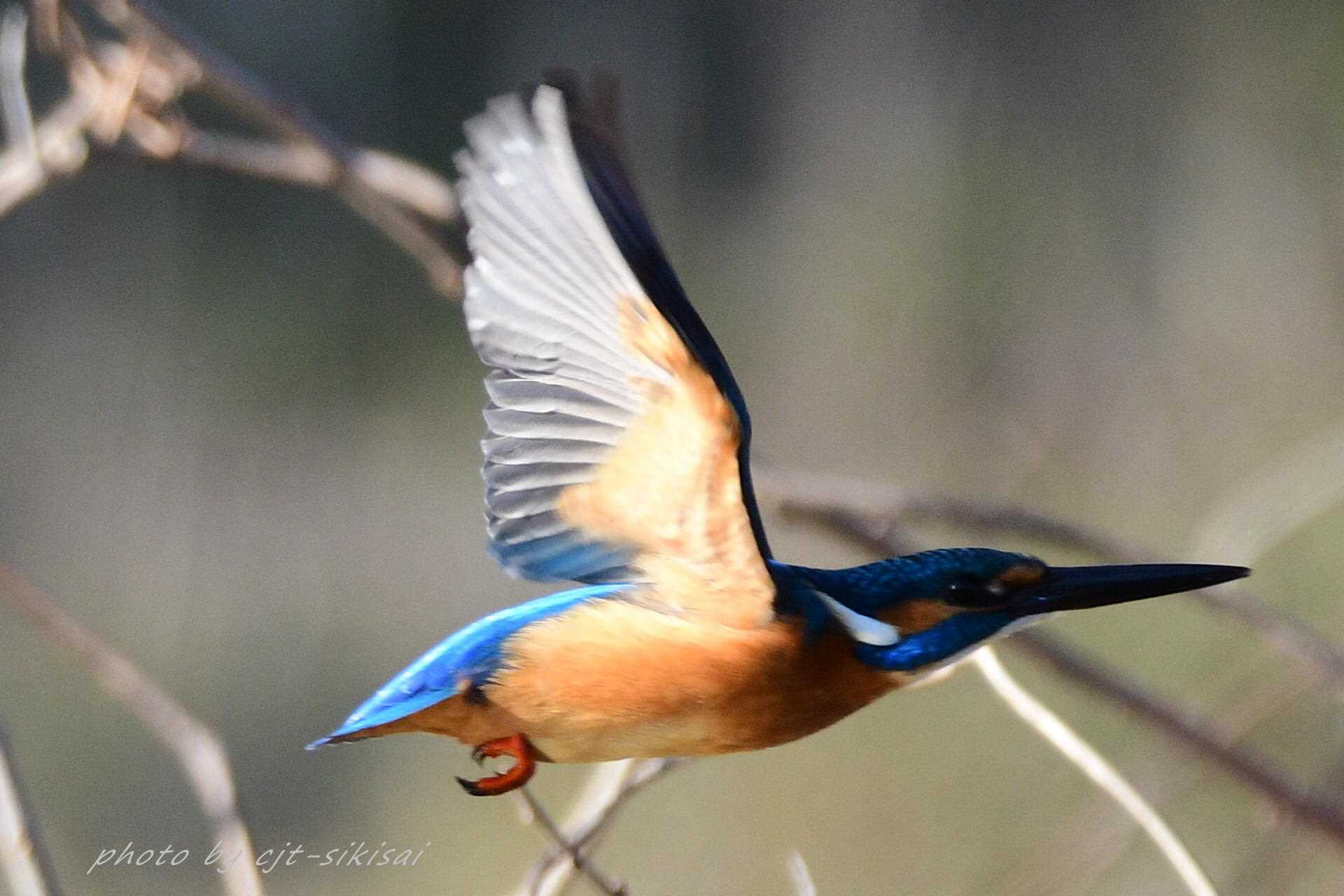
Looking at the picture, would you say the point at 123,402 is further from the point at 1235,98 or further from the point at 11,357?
the point at 1235,98

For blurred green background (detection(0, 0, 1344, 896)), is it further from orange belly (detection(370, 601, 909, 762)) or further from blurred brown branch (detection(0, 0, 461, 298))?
orange belly (detection(370, 601, 909, 762))

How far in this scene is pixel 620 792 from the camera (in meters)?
0.93

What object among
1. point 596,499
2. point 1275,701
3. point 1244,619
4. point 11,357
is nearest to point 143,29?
point 596,499

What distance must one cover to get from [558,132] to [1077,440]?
209 cm

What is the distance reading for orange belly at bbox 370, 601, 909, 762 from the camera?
2.75 feet

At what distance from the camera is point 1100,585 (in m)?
0.88

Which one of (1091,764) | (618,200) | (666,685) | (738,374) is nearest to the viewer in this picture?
(618,200)

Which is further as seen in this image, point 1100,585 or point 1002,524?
point 1002,524

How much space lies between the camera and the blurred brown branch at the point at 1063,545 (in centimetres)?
108

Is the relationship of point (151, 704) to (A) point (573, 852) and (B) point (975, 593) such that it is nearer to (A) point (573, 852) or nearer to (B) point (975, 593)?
(A) point (573, 852)

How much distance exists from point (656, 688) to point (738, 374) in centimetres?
218

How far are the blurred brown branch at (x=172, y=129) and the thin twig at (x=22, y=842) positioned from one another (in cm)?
46

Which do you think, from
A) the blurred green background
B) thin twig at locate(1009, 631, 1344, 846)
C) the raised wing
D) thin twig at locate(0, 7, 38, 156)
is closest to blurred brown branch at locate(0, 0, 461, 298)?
thin twig at locate(0, 7, 38, 156)

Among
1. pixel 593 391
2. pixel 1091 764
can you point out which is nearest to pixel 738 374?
pixel 1091 764
